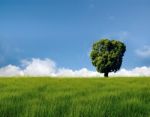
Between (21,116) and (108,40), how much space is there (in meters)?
59.4

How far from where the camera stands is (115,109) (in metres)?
9.02

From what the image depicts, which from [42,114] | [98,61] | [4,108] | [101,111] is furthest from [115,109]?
[98,61]

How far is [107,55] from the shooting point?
2611 inches

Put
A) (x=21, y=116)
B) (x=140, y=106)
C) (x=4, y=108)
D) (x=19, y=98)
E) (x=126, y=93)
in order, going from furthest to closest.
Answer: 1. (x=126, y=93)
2. (x=19, y=98)
3. (x=140, y=106)
4. (x=4, y=108)
5. (x=21, y=116)

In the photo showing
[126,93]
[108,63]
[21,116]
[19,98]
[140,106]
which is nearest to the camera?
[21,116]

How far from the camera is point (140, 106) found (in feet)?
31.8

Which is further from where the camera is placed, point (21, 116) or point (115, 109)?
point (115, 109)

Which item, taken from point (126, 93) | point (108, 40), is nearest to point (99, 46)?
point (108, 40)

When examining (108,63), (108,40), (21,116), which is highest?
(108,40)

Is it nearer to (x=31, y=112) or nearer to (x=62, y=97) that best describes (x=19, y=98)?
(x=62, y=97)

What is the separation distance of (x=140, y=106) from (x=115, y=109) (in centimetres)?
102

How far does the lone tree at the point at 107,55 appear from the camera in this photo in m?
65.2

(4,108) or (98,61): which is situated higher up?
(98,61)

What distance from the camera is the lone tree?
65250mm
